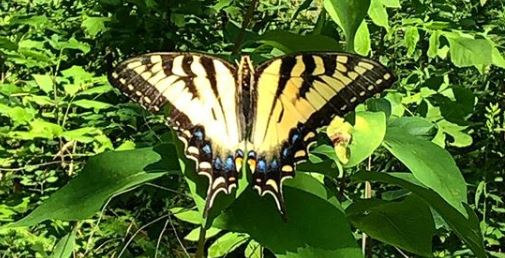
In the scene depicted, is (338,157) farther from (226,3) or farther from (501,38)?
(501,38)

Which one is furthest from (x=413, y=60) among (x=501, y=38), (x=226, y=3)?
(x=226, y=3)

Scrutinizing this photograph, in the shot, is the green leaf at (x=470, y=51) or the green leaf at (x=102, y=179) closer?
the green leaf at (x=102, y=179)

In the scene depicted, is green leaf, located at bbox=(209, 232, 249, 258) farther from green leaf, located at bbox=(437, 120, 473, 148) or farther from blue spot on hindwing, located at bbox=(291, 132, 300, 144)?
blue spot on hindwing, located at bbox=(291, 132, 300, 144)

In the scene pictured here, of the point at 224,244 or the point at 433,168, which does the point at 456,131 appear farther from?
the point at 433,168

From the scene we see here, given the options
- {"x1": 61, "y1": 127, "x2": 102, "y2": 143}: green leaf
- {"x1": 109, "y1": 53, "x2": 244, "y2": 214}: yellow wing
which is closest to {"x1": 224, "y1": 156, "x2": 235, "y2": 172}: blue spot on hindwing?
{"x1": 109, "y1": 53, "x2": 244, "y2": 214}: yellow wing

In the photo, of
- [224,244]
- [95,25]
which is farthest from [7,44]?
[224,244]

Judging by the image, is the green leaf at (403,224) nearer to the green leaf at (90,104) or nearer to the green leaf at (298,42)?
the green leaf at (298,42)

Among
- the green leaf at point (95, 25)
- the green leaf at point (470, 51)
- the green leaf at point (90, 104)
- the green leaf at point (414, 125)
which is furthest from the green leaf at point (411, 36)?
the green leaf at point (95, 25)
